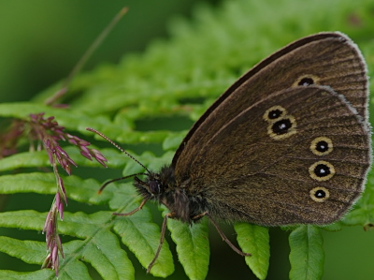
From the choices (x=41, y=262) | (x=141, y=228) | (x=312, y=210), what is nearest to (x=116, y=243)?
(x=141, y=228)

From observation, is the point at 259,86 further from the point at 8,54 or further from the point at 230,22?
the point at 8,54

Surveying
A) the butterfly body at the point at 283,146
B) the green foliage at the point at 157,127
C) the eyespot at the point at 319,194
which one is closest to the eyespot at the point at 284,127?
the butterfly body at the point at 283,146

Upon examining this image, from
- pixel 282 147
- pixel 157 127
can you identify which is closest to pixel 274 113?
pixel 282 147

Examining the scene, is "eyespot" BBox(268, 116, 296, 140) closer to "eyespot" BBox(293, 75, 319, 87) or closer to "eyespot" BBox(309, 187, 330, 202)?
"eyespot" BBox(293, 75, 319, 87)

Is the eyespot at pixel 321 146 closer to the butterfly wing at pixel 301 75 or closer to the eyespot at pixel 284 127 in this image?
the eyespot at pixel 284 127

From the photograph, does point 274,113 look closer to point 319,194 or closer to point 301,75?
point 301,75
